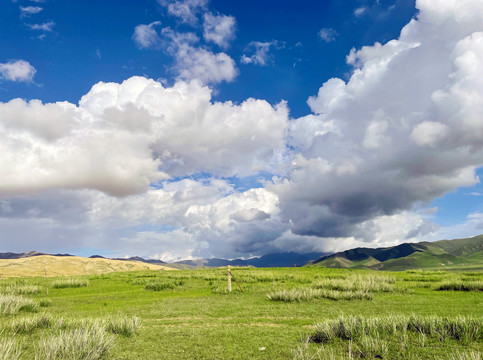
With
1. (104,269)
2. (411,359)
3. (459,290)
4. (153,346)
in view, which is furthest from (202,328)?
(104,269)

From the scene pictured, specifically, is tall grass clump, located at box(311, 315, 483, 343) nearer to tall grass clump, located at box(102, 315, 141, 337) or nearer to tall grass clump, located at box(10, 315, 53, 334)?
→ tall grass clump, located at box(102, 315, 141, 337)

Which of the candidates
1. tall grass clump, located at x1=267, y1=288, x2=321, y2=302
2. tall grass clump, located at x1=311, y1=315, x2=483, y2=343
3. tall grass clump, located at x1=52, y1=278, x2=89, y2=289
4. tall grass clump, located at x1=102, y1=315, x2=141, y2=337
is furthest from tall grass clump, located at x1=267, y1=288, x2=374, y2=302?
tall grass clump, located at x1=52, y1=278, x2=89, y2=289

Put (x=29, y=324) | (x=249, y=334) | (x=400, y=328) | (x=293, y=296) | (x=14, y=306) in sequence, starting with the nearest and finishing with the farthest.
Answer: (x=400, y=328) < (x=249, y=334) < (x=29, y=324) < (x=14, y=306) < (x=293, y=296)

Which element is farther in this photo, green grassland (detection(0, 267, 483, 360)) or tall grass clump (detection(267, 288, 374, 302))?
tall grass clump (detection(267, 288, 374, 302))

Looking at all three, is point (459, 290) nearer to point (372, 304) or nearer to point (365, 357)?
point (372, 304)

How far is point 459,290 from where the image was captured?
79.4 feet

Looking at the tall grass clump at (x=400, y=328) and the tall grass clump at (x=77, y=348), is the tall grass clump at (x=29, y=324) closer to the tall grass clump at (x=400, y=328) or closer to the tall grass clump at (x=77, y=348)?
the tall grass clump at (x=77, y=348)

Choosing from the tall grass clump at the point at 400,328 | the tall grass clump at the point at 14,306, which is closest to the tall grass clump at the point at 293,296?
the tall grass clump at the point at 400,328

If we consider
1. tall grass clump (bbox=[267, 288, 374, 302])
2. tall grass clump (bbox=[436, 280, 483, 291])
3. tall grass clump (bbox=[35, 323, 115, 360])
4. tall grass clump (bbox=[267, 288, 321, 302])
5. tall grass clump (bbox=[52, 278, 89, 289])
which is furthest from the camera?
tall grass clump (bbox=[52, 278, 89, 289])

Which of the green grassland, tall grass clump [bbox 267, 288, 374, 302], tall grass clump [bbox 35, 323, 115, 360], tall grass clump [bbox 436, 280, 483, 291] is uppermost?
tall grass clump [bbox 35, 323, 115, 360]

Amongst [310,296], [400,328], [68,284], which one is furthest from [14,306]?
[68,284]

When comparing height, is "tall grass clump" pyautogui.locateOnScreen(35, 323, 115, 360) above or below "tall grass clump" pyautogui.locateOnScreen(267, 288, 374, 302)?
above

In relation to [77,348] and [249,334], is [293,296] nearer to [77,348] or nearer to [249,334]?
[249,334]

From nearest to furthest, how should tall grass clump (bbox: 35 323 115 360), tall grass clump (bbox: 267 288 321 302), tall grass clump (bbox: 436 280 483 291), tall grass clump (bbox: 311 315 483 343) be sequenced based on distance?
tall grass clump (bbox: 35 323 115 360)
tall grass clump (bbox: 311 315 483 343)
tall grass clump (bbox: 267 288 321 302)
tall grass clump (bbox: 436 280 483 291)
